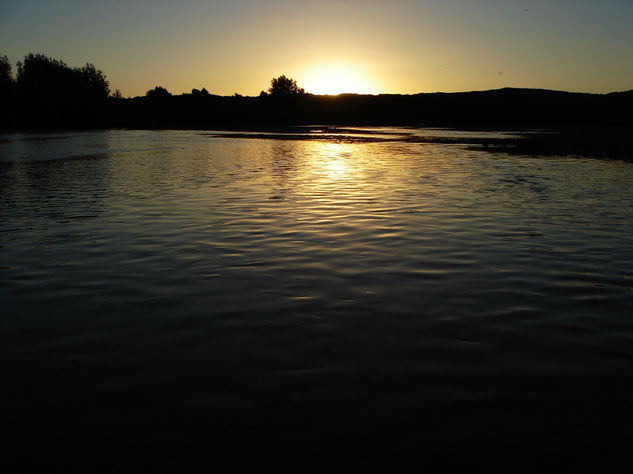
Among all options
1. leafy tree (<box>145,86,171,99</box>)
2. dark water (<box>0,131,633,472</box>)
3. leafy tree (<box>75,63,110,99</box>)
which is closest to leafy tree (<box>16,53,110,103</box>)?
leafy tree (<box>75,63,110,99</box>)

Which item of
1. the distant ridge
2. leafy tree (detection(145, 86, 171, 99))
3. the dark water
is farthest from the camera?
leafy tree (detection(145, 86, 171, 99))

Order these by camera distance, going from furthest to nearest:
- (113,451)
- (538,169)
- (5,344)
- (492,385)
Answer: (538,169) → (5,344) → (492,385) → (113,451)

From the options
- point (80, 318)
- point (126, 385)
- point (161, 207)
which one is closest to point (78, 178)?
point (161, 207)

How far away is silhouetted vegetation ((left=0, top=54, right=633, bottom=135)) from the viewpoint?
125000mm

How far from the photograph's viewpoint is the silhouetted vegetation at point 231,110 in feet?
410

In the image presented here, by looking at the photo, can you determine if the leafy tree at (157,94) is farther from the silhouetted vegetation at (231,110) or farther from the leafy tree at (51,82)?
Result: the leafy tree at (51,82)

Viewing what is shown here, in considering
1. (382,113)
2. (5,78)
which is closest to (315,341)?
(5,78)

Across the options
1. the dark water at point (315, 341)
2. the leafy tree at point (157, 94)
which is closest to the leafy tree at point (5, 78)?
the leafy tree at point (157, 94)

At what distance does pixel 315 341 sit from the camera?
618cm

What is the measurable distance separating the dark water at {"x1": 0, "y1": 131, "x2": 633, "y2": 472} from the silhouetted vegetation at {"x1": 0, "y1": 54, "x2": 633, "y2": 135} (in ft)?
413

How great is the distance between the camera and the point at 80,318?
6.98m

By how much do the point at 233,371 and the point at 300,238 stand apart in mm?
6687

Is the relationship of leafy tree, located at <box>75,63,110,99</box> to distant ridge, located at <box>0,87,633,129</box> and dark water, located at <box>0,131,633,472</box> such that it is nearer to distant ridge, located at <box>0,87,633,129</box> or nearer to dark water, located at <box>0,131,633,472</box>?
distant ridge, located at <box>0,87,633,129</box>

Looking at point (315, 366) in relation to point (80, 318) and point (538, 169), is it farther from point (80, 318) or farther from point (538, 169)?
point (538, 169)
